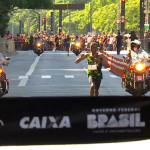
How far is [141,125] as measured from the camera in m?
9.40

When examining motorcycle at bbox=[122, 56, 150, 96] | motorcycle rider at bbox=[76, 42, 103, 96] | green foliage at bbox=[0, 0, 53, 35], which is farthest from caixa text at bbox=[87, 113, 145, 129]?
green foliage at bbox=[0, 0, 53, 35]

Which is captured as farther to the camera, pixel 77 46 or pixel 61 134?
pixel 77 46

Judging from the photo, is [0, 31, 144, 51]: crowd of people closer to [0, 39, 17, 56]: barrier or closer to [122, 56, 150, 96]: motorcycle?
[0, 39, 17, 56]: barrier

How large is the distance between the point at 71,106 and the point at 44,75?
2090 cm

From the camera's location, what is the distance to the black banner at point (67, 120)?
9.13 meters

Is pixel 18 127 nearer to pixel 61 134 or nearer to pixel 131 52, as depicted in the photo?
pixel 61 134

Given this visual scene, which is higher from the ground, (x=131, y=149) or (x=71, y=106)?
(x=71, y=106)

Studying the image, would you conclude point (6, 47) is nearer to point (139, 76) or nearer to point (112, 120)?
point (139, 76)

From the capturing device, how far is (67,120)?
9195 mm

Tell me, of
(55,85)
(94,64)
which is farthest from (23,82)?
(94,64)

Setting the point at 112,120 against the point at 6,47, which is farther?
the point at 6,47

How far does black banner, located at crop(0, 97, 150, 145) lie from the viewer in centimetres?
913

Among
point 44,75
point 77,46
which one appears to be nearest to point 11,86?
point 44,75

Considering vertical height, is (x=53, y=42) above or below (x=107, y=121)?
below
